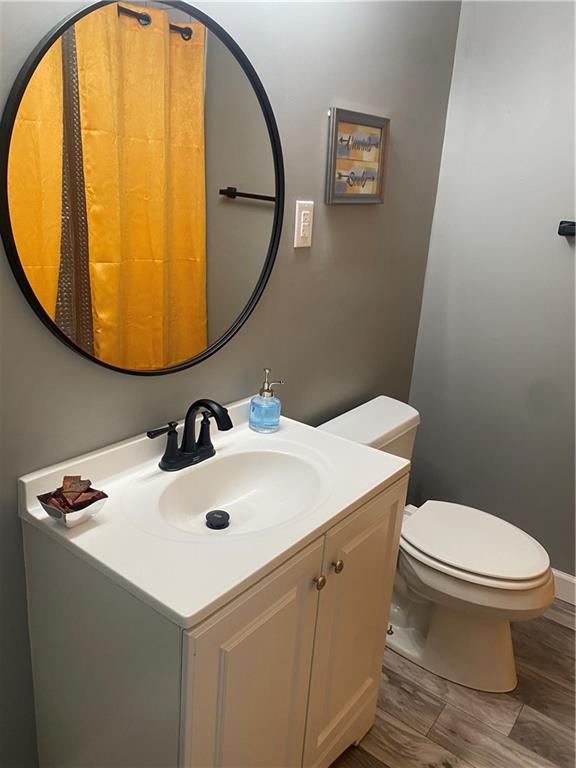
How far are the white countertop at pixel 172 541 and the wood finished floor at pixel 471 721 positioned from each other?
32.2 inches

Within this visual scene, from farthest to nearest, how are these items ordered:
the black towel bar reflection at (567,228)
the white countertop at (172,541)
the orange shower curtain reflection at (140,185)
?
the black towel bar reflection at (567,228), the orange shower curtain reflection at (140,185), the white countertop at (172,541)

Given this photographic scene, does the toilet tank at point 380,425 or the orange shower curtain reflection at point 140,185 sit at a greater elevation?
the orange shower curtain reflection at point 140,185

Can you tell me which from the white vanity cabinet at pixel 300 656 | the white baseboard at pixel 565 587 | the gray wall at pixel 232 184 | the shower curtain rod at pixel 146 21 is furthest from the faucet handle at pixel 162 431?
the white baseboard at pixel 565 587

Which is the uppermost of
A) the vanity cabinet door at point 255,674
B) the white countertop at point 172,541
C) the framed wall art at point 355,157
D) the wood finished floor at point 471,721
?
the framed wall art at point 355,157

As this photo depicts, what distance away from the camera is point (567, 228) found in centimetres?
200

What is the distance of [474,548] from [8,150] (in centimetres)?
158

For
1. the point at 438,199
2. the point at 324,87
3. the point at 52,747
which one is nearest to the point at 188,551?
the point at 52,747

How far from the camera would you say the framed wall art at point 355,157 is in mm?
1659

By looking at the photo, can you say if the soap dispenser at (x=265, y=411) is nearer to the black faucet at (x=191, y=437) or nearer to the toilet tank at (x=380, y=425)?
the black faucet at (x=191, y=437)

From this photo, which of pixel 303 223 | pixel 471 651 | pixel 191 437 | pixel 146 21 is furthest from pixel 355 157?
pixel 471 651

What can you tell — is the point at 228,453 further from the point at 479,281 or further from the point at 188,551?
the point at 479,281

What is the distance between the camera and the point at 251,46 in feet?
4.50

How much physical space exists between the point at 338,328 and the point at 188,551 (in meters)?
1.06

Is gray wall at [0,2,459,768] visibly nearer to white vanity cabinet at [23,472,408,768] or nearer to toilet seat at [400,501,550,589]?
white vanity cabinet at [23,472,408,768]
